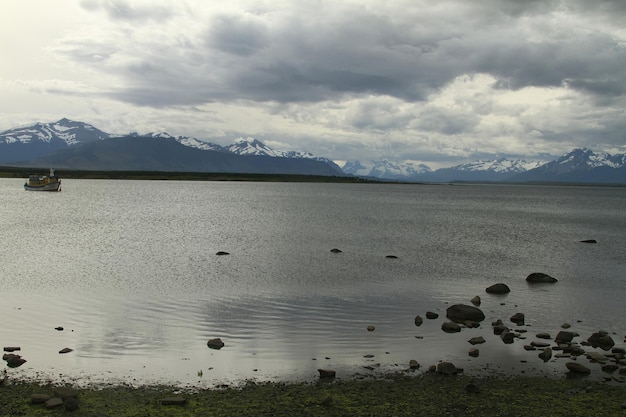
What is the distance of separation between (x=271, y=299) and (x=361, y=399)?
16.5 m

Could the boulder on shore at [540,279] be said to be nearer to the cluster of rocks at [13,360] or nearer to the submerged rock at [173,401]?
the submerged rock at [173,401]

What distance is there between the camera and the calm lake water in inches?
849

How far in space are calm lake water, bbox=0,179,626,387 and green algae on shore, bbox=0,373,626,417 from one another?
4.61 ft

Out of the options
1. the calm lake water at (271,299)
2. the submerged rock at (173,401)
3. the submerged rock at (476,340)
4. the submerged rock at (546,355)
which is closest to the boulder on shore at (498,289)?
the calm lake water at (271,299)

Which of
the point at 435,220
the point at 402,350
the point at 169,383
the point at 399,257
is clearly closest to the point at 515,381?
the point at 402,350

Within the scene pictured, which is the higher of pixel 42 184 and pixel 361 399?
pixel 42 184

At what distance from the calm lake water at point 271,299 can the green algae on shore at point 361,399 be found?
1404 mm

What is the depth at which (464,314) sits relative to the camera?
2877 centimetres

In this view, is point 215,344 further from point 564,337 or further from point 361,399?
point 564,337

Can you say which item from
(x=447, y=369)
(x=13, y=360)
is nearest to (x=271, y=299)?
(x=447, y=369)

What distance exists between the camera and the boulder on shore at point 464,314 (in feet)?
93.9

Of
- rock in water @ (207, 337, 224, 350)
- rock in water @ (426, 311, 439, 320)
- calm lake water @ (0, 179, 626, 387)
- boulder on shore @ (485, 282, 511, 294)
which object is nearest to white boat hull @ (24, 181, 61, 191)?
calm lake water @ (0, 179, 626, 387)

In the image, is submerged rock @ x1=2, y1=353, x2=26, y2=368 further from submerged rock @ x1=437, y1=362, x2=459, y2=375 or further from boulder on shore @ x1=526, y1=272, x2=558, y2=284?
boulder on shore @ x1=526, y1=272, x2=558, y2=284

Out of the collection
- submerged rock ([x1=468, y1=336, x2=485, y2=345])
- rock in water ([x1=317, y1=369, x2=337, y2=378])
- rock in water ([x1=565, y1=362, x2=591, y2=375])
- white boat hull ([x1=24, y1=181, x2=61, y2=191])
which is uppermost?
white boat hull ([x1=24, y1=181, x2=61, y2=191])
